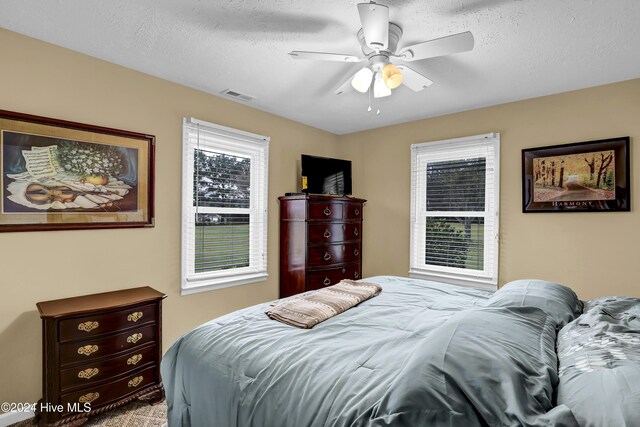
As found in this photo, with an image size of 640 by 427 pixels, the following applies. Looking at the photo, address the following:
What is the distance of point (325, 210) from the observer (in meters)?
3.61

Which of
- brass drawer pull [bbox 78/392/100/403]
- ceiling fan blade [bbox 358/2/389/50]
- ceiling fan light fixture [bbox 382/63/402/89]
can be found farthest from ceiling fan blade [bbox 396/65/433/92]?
brass drawer pull [bbox 78/392/100/403]

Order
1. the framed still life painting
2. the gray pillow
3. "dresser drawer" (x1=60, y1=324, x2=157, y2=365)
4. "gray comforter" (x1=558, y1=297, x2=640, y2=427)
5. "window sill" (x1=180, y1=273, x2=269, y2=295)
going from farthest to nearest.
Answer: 1. "window sill" (x1=180, y1=273, x2=269, y2=295)
2. the framed still life painting
3. "dresser drawer" (x1=60, y1=324, x2=157, y2=365)
4. the gray pillow
5. "gray comforter" (x1=558, y1=297, x2=640, y2=427)

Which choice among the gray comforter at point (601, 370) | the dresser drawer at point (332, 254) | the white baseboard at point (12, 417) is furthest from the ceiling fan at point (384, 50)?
the white baseboard at point (12, 417)

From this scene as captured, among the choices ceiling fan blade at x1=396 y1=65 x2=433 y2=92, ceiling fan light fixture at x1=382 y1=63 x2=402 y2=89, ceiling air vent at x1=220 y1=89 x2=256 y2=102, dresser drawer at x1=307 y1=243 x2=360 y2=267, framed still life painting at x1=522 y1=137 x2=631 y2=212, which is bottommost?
dresser drawer at x1=307 y1=243 x2=360 y2=267

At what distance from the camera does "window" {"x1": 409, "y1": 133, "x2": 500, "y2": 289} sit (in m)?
3.44

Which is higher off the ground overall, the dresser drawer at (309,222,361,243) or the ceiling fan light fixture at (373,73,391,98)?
the ceiling fan light fixture at (373,73,391,98)

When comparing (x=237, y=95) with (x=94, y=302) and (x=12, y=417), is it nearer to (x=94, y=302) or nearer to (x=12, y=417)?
(x=94, y=302)

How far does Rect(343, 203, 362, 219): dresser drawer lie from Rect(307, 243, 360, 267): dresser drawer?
0.34m

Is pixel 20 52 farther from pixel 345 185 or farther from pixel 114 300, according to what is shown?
pixel 345 185

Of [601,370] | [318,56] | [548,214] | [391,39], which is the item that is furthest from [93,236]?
[548,214]

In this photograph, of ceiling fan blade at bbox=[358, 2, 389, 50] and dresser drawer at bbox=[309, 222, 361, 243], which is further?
dresser drawer at bbox=[309, 222, 361, 243]

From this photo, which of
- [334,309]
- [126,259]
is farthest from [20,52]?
[334,309]

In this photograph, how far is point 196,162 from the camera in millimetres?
3090

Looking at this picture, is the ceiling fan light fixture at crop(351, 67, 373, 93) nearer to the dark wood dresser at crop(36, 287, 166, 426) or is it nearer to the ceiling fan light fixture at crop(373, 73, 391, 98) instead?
the ceiling fan light fixture at crop(373, 73, 391, 98)
